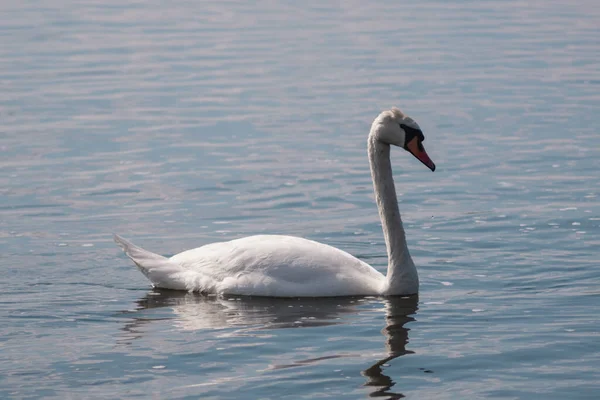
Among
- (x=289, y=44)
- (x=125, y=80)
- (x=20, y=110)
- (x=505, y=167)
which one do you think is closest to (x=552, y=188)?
(x=505, y=167)

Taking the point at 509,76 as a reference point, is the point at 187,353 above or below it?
below

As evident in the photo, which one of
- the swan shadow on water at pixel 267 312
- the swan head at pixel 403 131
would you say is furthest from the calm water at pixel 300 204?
the swan head at pixel 403 131

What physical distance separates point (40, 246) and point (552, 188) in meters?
6.07

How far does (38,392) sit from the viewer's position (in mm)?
8945

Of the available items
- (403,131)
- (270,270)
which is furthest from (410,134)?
(270,270)

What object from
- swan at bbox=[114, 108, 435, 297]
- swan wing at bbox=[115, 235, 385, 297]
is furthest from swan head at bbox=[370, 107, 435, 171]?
swan wing at bbox=[115, 235, 385, 297]

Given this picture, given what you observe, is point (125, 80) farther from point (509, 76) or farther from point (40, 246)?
point (40, 246)

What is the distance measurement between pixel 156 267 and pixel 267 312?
4.55 feet

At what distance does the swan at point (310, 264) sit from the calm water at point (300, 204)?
0.14 meters

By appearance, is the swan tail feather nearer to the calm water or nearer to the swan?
the swan

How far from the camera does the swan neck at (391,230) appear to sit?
11.4 metres

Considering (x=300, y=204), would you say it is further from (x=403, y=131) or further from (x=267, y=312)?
(x=267, y=312)

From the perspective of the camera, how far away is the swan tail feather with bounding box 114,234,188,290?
11.9m

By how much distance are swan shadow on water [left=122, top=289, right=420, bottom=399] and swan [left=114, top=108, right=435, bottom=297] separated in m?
0.10
